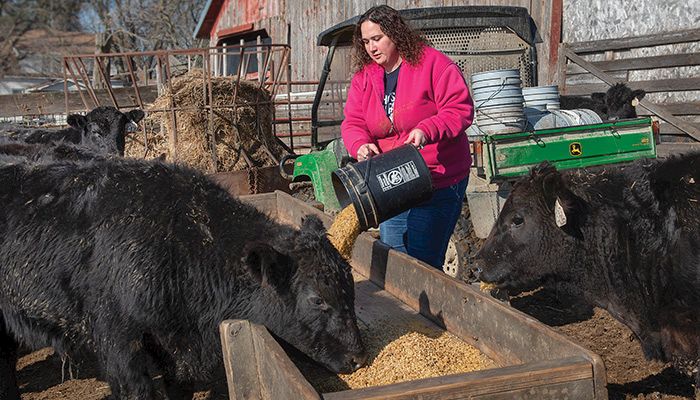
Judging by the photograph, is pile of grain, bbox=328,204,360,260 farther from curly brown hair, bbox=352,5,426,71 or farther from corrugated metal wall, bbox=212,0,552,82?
corrugated metal wall, bbox=212,0,552,82

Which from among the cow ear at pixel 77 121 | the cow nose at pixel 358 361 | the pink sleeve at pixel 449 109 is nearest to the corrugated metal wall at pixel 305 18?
the cow ear at pixel 77 121

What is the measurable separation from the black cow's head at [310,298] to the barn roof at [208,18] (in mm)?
22970

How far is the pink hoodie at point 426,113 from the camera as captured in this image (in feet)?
14.5

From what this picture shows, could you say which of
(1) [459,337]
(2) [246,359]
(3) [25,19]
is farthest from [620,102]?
(3) [25,19]

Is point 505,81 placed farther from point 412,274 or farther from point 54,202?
point 54,202

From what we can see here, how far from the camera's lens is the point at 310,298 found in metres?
3.76

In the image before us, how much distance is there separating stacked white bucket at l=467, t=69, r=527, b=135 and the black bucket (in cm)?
350

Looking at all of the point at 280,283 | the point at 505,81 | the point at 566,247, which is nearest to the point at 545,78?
the point at 505,81

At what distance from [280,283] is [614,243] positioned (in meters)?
2.03

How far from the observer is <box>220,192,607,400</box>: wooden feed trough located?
2.60 m

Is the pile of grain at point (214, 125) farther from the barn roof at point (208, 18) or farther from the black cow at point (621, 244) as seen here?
the barn roof at point (208, 18)

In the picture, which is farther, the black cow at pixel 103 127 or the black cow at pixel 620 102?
the black cow at pixel 103 127

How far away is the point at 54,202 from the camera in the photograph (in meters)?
4.20

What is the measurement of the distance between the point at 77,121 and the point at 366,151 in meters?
8.12
